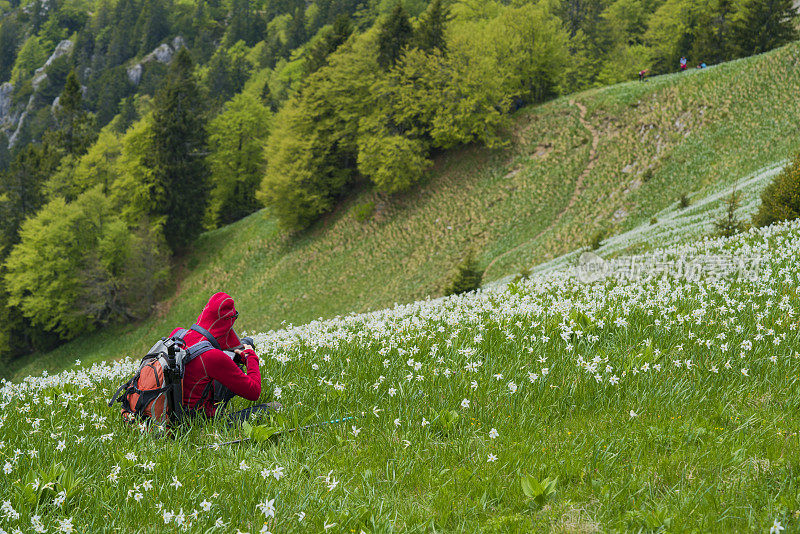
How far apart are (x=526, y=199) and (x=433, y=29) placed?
2258cm

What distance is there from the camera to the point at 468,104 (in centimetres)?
4444

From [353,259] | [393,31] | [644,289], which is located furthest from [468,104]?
[644,289]

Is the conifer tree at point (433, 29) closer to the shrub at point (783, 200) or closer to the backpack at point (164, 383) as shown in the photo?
the shrub at point (783, 200)

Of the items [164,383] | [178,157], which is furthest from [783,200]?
[178,157]

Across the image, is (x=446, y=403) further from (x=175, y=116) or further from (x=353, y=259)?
(x=175, y=116)

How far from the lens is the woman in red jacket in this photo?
458 cm

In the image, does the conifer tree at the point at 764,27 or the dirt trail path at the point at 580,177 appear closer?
the dirt trail path at the point at 580,177

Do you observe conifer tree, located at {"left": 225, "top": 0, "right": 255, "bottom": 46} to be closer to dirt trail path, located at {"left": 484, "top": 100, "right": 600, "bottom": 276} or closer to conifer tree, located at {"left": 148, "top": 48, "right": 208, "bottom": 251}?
conifer tree, located at {"left": 148, "top": 48, "right": 208, "bottom": 251}

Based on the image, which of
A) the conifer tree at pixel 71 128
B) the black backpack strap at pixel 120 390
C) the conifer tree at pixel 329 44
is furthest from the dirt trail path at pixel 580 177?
the conifer tree at pixel 71 128

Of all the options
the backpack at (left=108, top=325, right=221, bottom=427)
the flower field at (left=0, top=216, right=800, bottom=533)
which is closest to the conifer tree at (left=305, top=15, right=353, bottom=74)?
the flower field at (left=0, top=216, right=800, bottom=533)

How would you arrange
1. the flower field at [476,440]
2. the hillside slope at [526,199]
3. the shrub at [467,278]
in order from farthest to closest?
the hillside slope at [526,199]
the shrub at [467,278]
the flower field at [476,440]

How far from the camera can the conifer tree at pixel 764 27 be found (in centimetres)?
5320

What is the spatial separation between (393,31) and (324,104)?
1049 centimetres

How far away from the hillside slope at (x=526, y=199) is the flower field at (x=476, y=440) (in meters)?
26.3
